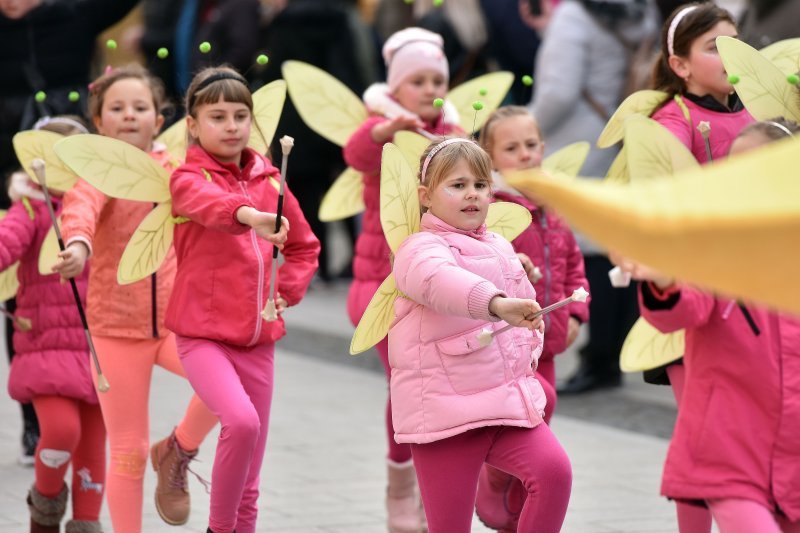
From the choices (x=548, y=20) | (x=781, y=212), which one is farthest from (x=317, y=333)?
(x=781, y=212)

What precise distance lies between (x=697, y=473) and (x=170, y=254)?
7.29ft

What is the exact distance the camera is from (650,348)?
4.43 meters

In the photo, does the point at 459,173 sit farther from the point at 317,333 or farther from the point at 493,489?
the point at 317,333

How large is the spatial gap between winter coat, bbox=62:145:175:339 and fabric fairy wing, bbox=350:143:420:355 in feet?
3.10

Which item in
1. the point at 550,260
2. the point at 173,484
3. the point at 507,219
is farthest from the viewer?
the point at 550,260

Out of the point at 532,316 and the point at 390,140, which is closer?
the point at 532,316

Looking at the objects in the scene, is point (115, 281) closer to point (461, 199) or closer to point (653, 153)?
point (461, 199)

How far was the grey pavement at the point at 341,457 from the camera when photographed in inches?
232

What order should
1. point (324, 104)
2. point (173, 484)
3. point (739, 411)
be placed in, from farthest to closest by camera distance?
point (324, 104)
point (173, 484)
point (739, 411)

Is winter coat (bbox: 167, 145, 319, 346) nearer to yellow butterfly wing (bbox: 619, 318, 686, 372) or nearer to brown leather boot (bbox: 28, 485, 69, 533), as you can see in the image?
brown leather boot (bbox: 28, 485, 69, 533)

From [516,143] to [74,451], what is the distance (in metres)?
1.90

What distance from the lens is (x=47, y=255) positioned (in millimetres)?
5492

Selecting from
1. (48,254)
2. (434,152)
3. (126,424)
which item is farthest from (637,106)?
(48,254)

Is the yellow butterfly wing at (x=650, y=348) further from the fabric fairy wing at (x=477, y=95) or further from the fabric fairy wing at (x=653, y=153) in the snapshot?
the fabric fairy wing at (x=477, y=95)
